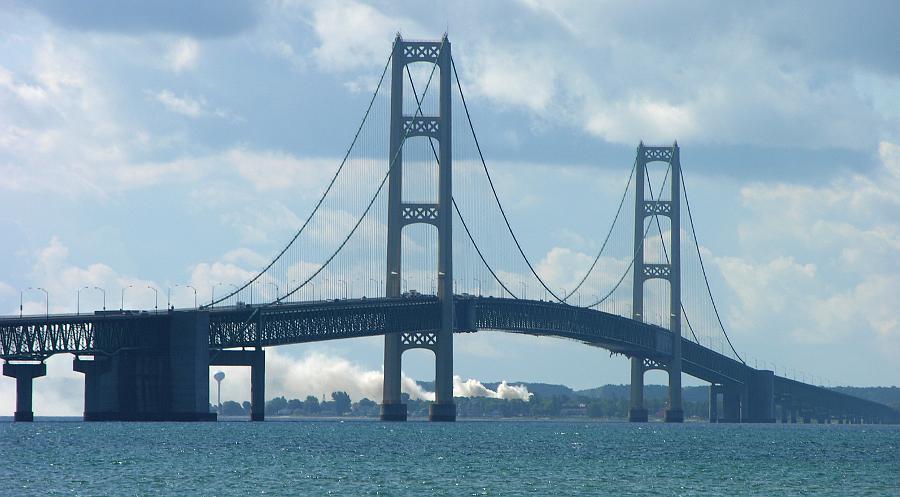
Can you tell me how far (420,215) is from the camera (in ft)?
445

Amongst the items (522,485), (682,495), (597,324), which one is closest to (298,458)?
(522,485)

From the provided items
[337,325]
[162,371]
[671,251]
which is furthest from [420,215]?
[671,251]

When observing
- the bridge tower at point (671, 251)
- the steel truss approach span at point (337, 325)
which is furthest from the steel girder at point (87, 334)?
the bridge tower at point (671, 251)

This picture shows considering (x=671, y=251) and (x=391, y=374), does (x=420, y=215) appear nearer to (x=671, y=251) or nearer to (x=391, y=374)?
(x=391, y=374)

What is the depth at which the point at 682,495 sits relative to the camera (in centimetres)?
6556

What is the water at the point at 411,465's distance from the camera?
66.9 m

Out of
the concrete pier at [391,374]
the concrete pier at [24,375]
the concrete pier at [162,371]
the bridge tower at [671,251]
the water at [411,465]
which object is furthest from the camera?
the bridge tower at [671,251]

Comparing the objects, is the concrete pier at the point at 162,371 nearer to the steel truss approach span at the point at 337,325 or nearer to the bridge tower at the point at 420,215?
the steel truss approach span at the point at 337,325

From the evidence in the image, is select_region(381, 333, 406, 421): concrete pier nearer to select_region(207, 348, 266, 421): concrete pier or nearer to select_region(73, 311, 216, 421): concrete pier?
select_region(207, 348, 266, 421): concrete pier

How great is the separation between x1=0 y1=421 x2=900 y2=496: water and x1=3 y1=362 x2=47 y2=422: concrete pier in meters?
6.02

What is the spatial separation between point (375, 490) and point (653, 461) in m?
24.1

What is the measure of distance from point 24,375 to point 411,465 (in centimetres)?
4854

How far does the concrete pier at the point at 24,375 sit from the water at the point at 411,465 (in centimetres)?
602

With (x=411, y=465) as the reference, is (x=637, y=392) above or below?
above
